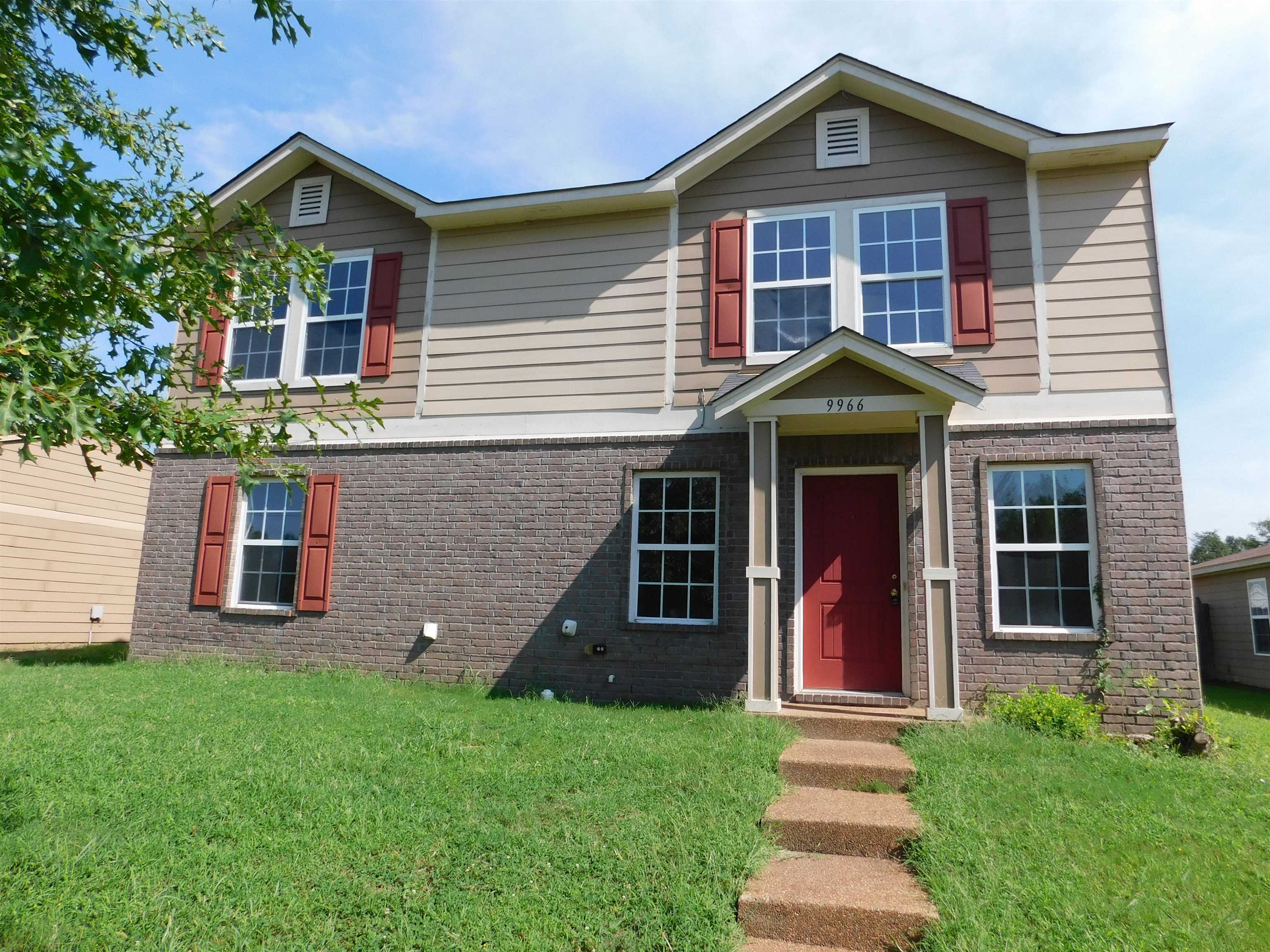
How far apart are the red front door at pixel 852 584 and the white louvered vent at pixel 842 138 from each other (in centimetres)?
340

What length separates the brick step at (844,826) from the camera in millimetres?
4508

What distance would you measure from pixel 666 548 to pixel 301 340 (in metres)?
5.37

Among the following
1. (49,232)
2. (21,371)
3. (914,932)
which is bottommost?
(914,932)

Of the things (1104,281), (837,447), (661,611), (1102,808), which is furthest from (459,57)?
(1102,808)

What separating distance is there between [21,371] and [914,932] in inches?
158

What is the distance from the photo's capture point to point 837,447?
8156 mm

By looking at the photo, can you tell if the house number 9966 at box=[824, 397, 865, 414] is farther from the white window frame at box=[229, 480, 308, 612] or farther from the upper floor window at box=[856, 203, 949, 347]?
the white window frame at box=[229, 480, 308, 612]

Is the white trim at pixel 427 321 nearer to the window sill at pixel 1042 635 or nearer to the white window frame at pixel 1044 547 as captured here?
the white window frame at pixel 1044 547

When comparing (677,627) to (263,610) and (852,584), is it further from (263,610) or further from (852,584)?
(263,610)

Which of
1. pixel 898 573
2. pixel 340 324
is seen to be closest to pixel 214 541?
pixel 340 324

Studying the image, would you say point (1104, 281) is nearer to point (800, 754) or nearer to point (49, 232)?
point (800, 754)

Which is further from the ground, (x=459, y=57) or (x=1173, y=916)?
(x=459, y=57)

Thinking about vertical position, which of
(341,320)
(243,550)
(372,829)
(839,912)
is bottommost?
(839,912)

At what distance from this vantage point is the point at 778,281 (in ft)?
28.9
